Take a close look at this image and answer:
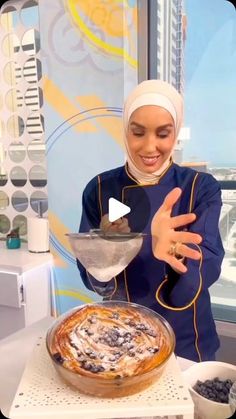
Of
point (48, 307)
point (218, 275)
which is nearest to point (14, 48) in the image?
point (48, 307)

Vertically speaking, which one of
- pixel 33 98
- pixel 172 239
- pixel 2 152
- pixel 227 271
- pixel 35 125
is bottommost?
pixel 227 271

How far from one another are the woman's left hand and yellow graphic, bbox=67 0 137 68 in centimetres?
38

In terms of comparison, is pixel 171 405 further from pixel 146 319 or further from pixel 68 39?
pixel 68 39

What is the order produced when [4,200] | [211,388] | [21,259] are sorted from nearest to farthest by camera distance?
[211,388], [21,259], [4,200]

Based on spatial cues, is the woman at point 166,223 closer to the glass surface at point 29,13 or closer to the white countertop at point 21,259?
the white countertop at point 21,259

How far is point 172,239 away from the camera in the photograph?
631mm

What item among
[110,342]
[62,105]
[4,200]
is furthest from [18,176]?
[110,342]

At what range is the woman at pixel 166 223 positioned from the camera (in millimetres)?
645

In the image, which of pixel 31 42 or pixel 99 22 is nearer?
pixel 99 22

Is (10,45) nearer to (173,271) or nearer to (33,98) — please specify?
(33,98)

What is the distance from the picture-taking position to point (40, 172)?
4.18ft

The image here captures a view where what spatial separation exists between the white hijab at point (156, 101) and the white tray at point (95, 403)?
1.39ft

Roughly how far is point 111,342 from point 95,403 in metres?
0.08

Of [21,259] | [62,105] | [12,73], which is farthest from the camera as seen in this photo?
[12,73]
